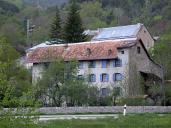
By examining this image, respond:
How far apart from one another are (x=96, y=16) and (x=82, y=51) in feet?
235

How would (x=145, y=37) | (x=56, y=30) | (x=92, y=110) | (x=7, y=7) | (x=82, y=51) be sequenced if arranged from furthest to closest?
(x=7, y=7)
(x=145, y=37)
(x=56, y=30)
(x=82, y=51)
(x=92, y=110)

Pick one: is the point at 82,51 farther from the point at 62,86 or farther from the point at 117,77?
the point at 62,86

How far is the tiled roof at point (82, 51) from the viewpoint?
69.8m

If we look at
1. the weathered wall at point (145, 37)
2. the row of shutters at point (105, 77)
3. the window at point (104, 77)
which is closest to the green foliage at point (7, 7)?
the weathered wall at point (145, 37)

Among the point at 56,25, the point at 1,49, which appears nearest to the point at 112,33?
the point at 56,25

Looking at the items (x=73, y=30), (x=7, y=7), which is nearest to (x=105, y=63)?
(x=73, y=30)

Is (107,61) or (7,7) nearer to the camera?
(107,61)

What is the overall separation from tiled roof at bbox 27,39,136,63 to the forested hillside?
103 ft

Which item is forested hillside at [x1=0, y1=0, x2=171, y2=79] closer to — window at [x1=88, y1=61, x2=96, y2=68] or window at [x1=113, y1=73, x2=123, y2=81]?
window at [x1=88, y1=61, x2=96, y2=68]

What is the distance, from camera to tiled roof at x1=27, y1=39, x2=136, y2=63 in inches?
2749

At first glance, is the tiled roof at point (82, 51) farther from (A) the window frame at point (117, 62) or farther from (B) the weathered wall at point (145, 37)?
(B) the weathered wall at point (145, 37)

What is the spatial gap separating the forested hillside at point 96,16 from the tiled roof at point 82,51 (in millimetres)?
31510

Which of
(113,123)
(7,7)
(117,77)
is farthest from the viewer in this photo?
(7,7)

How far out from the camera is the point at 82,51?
7350 centimetres
